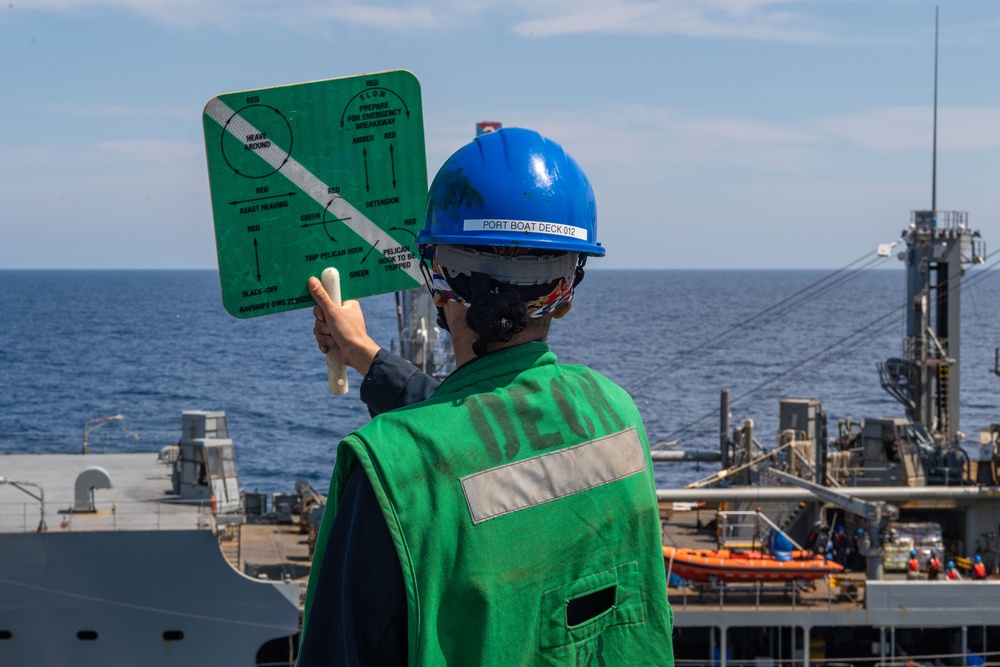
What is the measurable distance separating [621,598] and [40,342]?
128105mm

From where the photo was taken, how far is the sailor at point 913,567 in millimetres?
27469

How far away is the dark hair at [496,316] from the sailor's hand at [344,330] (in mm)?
692

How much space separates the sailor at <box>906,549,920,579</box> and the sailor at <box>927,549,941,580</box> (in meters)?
0.48

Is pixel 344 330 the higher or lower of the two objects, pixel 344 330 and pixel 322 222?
the lower

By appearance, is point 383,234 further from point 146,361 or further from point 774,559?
point 146,361

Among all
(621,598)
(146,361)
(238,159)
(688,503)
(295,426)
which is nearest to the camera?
(621,598)

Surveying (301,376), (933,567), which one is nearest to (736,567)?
(933,567)

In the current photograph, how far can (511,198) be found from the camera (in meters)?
2.88

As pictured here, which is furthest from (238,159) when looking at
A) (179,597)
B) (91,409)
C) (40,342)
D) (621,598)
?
(40,342)

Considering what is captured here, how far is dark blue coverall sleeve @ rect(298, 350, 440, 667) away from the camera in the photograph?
2504 mm

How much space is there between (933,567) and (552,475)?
2784cm

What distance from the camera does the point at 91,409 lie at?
260ft

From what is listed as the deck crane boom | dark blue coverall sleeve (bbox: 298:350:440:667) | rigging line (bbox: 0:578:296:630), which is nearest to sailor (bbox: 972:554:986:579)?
the deck crane boom

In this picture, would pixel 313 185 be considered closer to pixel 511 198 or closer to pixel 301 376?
pixel 511 198
